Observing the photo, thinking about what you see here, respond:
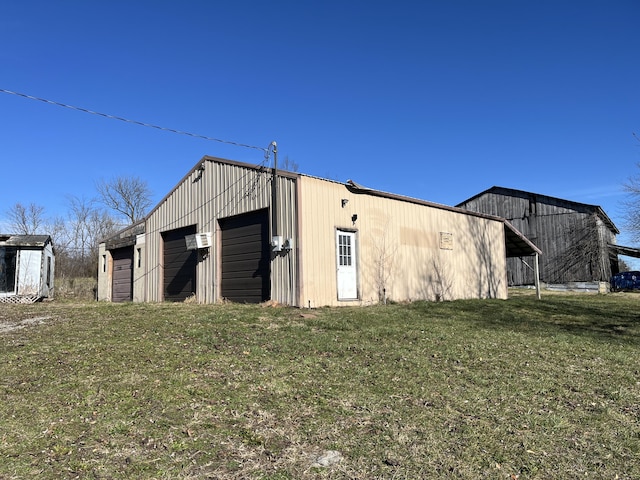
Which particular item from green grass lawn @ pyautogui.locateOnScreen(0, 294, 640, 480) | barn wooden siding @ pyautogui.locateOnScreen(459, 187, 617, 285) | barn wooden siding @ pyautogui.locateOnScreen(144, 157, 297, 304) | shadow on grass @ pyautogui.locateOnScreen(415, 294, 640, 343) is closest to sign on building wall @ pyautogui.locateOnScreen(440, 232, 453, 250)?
shadow on grass @ pyautogui.locateOnScreen(415, 294, 640, 343)

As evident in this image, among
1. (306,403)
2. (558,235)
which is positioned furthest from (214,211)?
(558,235)

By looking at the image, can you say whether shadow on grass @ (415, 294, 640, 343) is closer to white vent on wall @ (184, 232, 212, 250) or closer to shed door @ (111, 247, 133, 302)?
white vent on wall @ (184, 232, 212, 250)

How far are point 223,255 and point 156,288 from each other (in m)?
4.16

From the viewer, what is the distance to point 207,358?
580 cm

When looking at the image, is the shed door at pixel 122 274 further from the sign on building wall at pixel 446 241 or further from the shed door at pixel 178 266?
the sign on building wall at pixel 446 241

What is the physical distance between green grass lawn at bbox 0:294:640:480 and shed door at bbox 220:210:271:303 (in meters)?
3.77

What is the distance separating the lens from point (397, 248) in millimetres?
13672

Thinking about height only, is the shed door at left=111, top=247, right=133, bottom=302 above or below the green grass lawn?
above

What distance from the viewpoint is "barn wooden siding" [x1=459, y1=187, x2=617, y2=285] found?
27511 mm

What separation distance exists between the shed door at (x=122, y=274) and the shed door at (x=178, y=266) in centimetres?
282

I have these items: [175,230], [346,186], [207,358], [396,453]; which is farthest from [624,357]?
[175,230]

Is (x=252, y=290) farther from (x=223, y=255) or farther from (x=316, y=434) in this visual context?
(x=316, y=434)

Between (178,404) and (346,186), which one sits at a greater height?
(346,186)

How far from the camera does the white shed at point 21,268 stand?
15781 mm
